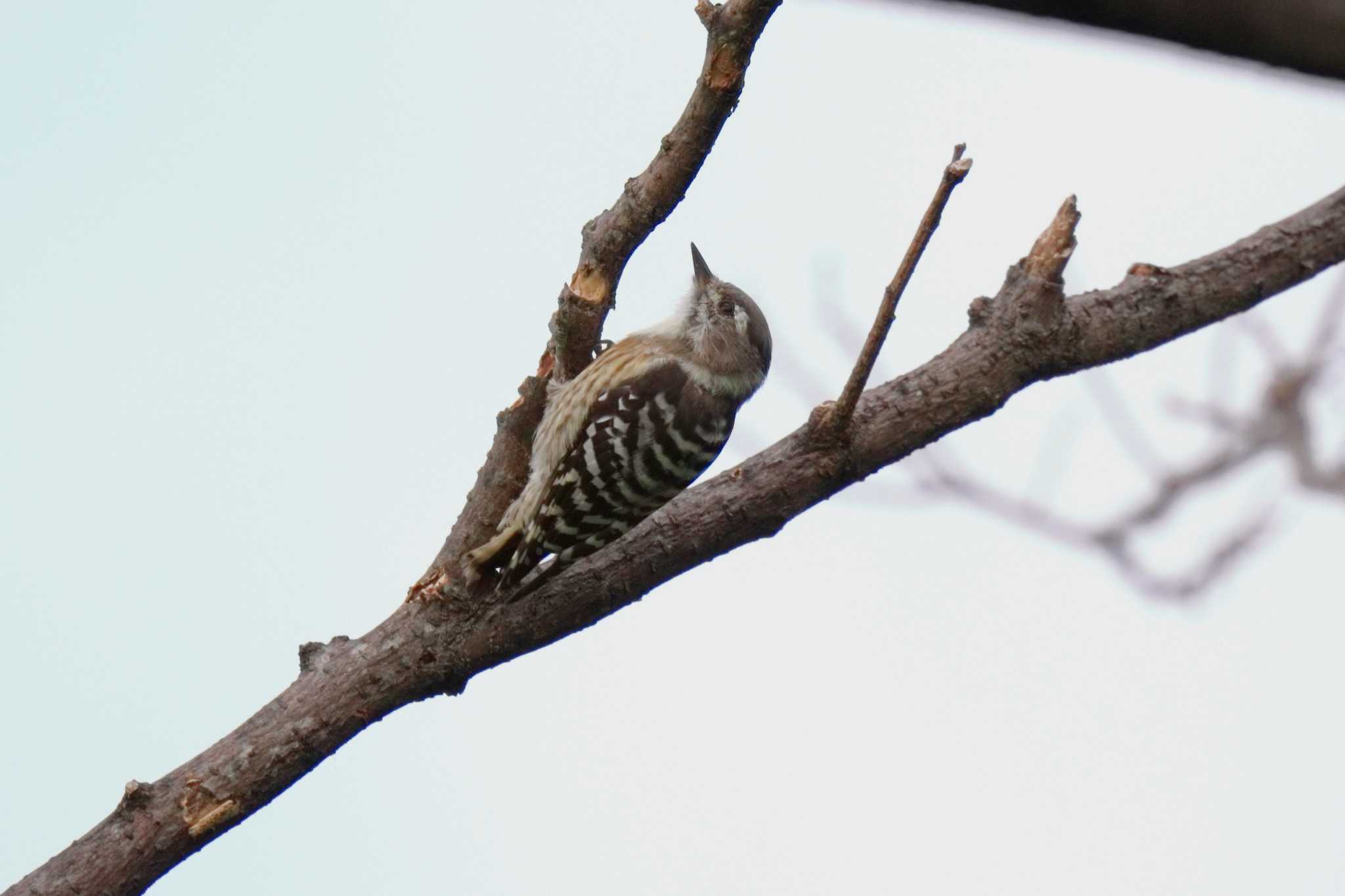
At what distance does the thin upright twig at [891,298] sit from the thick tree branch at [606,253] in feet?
3.47

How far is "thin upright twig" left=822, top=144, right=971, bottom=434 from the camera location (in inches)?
155

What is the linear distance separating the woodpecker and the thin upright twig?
1.17 meters

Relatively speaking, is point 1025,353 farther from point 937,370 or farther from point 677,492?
point 677,492

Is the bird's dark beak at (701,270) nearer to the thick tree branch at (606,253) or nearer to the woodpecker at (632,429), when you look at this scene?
the woodpecker at (632,429)

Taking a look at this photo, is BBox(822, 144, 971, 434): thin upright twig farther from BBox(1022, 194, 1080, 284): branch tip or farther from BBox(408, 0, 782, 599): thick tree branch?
BBox(408, 0, 782, 599): thick tree branch

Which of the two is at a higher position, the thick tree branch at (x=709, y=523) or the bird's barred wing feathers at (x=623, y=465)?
the bird's barred wing feathers at (x=623, y=465)

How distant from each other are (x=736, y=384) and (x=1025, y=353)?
2.31 m

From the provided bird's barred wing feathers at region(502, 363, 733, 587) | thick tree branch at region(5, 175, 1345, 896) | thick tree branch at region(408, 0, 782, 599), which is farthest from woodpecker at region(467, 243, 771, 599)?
thick tree branch at region(5, 175, 1345, 896)

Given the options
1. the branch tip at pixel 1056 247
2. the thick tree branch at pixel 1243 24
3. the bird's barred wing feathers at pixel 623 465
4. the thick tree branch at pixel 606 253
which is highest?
the thick tree branch at pixel 606 253

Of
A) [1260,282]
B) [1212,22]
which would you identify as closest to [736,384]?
[1260,282]

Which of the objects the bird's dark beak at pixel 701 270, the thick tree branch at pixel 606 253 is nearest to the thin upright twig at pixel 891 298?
the thick tree branch at pixel 606 253

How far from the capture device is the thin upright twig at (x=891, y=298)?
3934 millimetres

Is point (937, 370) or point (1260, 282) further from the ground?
point (937, 370)

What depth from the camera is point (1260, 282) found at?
475cm
